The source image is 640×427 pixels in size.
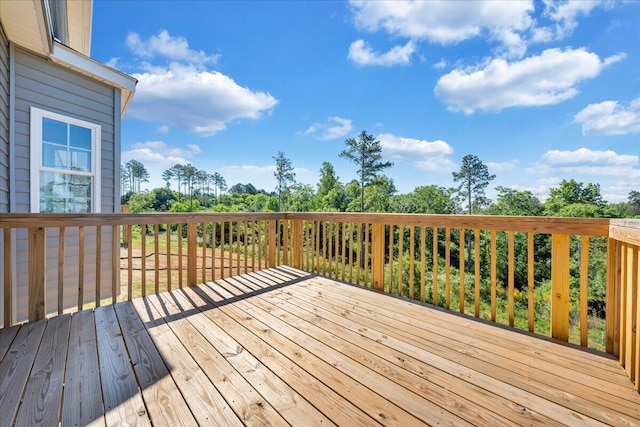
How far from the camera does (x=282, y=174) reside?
26.1 m

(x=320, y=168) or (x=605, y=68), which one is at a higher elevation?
(x=605, y=68)

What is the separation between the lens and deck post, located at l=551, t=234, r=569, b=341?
6.32 feet

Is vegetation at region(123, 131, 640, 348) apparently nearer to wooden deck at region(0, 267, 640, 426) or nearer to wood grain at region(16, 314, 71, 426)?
wooden deck at region(0, 267, 640, 426)

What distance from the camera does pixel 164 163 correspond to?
39.2 metres

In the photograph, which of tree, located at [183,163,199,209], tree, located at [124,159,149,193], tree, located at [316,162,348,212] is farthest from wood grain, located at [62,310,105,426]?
tree, located at [124,159,149,193]

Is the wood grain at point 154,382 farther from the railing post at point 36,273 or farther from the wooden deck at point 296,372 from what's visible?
the railing post at point 36,273

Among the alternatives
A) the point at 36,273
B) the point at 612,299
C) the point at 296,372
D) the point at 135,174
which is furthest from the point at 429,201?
the point at 135,174

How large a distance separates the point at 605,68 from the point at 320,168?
24760 mm

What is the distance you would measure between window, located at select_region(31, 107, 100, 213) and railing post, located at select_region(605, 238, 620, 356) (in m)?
5.27

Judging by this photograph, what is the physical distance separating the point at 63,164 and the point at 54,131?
1.34 ft

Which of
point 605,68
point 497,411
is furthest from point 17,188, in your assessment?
point 605,68

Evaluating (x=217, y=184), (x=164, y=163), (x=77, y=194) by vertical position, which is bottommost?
(x=77, y=194)

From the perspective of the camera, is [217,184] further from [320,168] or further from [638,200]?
[638,200]

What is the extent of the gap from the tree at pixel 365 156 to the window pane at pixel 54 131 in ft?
60.3
